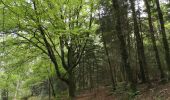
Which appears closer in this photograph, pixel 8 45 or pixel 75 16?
pixel 8 45

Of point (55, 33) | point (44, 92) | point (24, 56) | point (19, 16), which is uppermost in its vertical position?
point (19, 16)

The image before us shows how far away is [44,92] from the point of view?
4288 cm

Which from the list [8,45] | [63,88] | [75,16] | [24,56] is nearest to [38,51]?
[24,56]

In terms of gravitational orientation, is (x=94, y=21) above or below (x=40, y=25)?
above

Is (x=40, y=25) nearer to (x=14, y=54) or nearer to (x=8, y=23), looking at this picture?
(x=8, y=23)

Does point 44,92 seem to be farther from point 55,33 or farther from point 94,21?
point 55,33

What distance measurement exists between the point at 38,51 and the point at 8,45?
Answer: 2974 millimetres

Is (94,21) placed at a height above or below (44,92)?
above

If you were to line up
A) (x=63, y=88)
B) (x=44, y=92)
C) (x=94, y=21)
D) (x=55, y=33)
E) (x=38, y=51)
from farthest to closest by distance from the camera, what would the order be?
(x=44, y=92)
(x=63, y=88)
(x=94, y=21)
(x=38, y=51)
(x=55, y=33)

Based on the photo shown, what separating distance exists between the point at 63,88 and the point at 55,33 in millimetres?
25364

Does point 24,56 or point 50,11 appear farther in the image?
point 24,56

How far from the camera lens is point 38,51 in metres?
16.7

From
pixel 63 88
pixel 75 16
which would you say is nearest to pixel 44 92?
pixel 63 88

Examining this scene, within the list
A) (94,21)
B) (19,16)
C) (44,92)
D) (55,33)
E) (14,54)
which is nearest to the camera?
(19,16)
